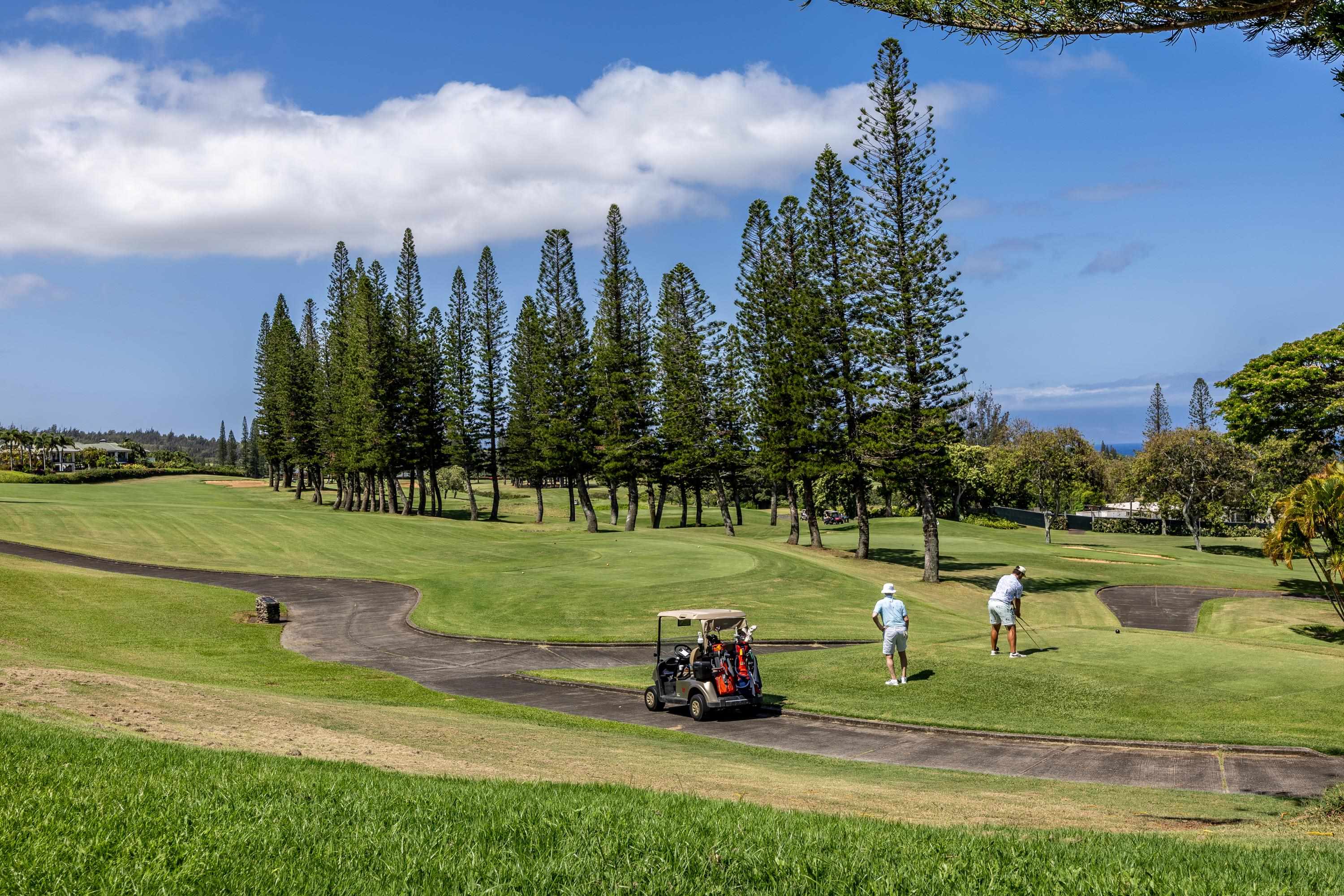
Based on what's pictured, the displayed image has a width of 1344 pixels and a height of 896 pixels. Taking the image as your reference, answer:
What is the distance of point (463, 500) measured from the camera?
10462 centimetres

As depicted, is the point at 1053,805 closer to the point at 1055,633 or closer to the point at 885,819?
the point at 885,819

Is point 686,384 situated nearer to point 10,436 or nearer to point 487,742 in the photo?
point 487,742

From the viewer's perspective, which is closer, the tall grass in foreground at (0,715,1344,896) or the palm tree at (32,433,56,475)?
the tall grass in foreground at (0,715,1344,896)

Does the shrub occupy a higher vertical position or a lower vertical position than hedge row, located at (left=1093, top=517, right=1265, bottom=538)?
higher

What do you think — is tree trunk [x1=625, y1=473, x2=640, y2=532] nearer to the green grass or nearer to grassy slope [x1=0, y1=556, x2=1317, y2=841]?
grassy slope [x1=0, y1=556, x2=1317, y2=841]

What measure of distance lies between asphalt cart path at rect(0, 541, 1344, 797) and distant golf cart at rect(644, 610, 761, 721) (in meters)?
0.35

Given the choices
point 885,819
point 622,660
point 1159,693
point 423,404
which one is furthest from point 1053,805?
point 423,404

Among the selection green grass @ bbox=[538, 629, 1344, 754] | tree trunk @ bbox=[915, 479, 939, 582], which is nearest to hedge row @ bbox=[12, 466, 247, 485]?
tree trunk @ bbox=[915, 479, 939, 582]

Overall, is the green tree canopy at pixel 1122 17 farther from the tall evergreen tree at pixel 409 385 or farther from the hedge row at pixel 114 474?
the hedge row at pixel 114 474

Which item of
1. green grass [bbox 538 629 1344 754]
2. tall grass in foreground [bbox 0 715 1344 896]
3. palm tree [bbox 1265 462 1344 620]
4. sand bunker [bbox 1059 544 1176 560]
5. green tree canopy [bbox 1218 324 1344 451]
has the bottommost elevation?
sand bunker [bbox 1059 544 1176 560]

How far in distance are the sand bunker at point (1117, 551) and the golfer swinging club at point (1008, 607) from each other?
1574 inches

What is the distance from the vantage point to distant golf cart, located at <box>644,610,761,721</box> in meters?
17.3

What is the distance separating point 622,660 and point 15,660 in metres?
13.6

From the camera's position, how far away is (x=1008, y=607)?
18.9 metres
